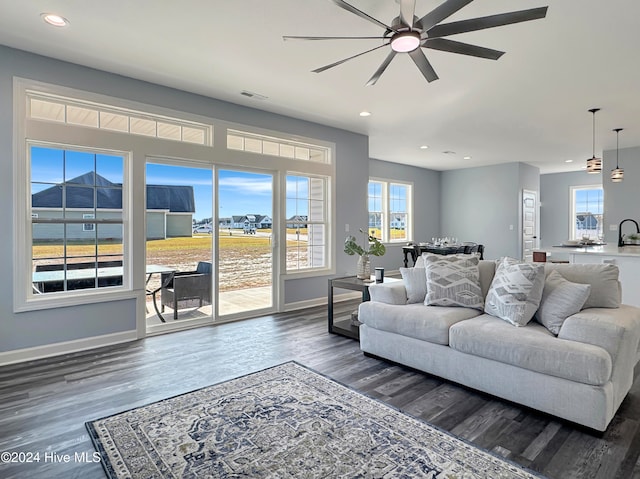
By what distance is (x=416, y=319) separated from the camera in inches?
119

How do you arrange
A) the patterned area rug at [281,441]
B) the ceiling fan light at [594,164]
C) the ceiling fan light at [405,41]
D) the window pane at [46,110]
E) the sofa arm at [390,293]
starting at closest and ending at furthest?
the patterned area rug at [281,441]
the ceiling fan light at [405,41]
the sofa arm at [390,293]
the window pane at [46,110]
the ceiling fan light at [594,164]

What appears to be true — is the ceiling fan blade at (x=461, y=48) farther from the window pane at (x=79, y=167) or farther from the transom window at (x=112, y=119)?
the window pane at (x=79, y=167)

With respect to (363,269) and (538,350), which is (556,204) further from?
(538,350)

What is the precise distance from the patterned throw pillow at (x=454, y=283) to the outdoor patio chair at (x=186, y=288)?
9.19 feet

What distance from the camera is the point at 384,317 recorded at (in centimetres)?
327

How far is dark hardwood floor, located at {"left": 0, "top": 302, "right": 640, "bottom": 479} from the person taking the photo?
1.97 metres

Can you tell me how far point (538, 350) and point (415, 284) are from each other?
126 cm

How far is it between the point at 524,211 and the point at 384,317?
25.9 feet

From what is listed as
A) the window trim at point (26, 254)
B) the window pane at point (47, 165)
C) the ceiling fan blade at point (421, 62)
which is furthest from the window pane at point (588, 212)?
the window pane at point (47, 165)

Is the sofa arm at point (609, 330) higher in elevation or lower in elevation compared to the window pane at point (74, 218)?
lower

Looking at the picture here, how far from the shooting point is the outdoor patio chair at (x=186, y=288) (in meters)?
4.45

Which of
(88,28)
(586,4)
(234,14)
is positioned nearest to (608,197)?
(586,4)

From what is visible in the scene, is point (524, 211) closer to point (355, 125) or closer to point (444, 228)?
point (444, 228)

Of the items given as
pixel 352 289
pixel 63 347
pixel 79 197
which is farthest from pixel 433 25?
pixel 63 347
